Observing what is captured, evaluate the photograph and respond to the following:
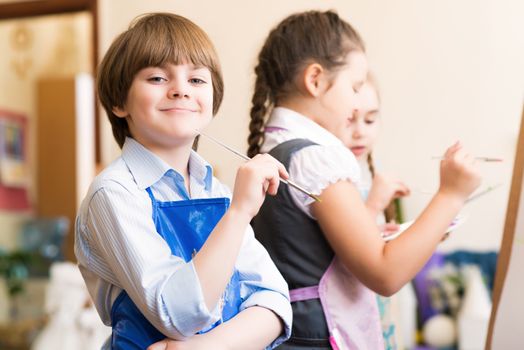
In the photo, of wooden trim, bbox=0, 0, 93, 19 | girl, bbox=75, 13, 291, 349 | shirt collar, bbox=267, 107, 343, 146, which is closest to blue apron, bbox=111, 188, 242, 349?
girl, bbox=75, 13, 291, 349

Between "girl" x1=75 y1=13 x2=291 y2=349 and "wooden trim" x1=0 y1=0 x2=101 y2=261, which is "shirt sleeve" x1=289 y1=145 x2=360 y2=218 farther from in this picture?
"wooden trim" x1=0 y1=0 x2=101 y2=261

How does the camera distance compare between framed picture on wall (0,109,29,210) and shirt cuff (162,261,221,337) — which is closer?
shirt cuff (162,261,221,337)

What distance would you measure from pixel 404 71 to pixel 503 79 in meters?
0.53

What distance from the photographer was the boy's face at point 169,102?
0.90 meters

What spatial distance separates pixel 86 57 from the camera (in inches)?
229

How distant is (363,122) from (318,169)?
29 centimetres

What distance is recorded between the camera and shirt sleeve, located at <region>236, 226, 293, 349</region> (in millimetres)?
942

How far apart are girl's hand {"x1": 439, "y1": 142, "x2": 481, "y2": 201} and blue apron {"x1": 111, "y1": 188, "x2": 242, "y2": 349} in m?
0.38

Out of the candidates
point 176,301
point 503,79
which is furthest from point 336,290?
point 503,79

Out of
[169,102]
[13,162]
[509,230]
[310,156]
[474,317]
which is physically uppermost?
[169,102]

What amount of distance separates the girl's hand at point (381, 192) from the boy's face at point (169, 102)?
1.51 feet

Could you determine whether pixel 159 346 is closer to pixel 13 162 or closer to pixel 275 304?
pixel 275 304

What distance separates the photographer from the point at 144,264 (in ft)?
2.71

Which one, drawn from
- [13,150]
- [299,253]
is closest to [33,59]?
[13,150]
